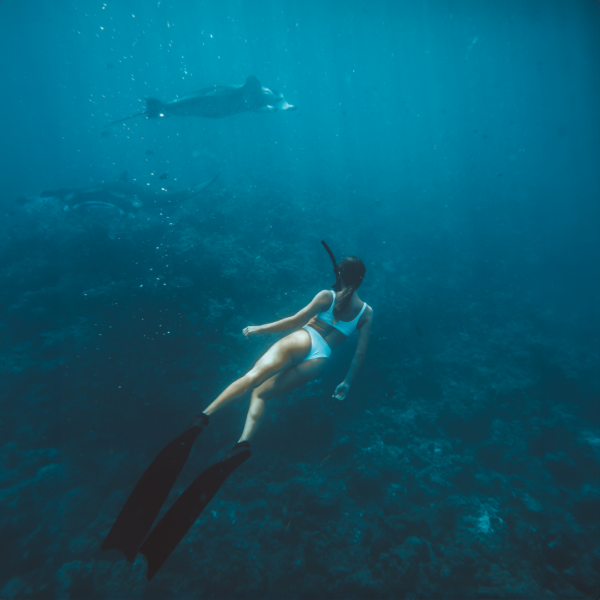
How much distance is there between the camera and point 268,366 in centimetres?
258

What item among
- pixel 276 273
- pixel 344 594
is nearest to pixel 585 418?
pixel 344 594

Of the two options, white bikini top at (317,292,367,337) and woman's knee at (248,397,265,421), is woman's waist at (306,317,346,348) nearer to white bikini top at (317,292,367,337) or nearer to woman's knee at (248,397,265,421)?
white bikini top at (317,292,367,337)

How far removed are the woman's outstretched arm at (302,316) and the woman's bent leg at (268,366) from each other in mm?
175

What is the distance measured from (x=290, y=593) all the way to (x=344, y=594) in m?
0.62

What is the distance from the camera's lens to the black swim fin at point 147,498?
7.03 feet

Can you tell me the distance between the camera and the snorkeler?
210 centimetres

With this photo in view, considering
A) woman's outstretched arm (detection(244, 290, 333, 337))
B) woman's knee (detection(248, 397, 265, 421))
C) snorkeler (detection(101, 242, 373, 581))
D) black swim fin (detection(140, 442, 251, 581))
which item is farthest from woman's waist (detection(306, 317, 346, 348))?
black swim fin (detection(140, 442, 251, 581))

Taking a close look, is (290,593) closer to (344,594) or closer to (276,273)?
(344,594)

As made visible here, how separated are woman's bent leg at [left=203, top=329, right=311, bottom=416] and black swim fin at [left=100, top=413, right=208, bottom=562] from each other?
1.15ft

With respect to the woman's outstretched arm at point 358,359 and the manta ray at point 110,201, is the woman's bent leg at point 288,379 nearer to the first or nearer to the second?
the woman's outstretched arm at point 358,359

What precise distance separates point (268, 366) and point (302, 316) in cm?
73

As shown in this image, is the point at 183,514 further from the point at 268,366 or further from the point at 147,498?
the point at 268,366

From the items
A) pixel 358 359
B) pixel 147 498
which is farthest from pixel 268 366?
pixel 147 498

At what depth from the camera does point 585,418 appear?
5.40 metres
